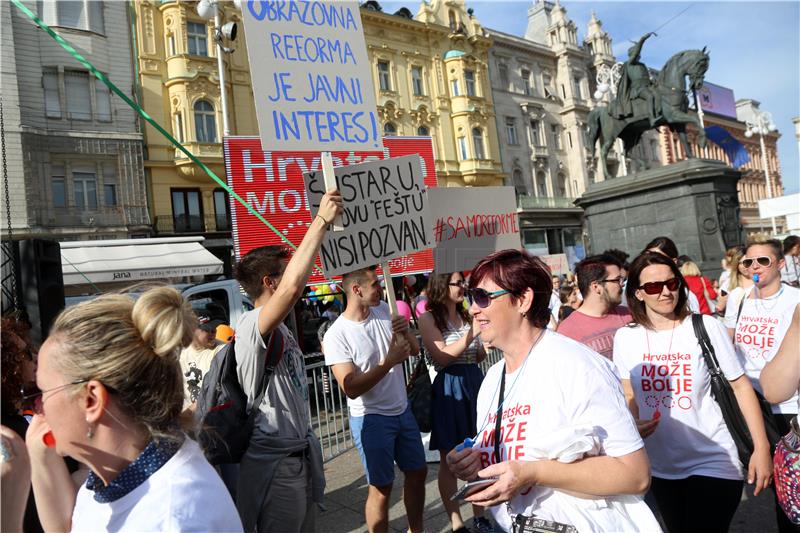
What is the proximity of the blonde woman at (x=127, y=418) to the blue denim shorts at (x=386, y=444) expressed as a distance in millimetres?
2112

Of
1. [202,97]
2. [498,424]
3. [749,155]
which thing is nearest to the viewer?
[498,424]

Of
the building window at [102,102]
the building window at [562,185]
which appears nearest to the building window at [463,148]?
the building window at [562,185]

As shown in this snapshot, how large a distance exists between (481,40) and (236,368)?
35.6m

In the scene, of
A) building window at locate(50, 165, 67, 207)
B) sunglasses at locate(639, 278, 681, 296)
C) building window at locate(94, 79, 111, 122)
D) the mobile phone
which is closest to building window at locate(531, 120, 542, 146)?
building window at locate(94, 79, 111, 122)

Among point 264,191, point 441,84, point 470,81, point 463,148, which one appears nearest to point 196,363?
point 264,191

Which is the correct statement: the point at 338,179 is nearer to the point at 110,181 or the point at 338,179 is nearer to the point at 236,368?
the point at 236,368

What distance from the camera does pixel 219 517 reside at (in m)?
1.29

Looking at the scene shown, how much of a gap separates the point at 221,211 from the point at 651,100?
17.7m

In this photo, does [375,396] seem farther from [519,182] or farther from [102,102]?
[519,182]

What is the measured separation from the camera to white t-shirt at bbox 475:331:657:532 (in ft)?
5.54

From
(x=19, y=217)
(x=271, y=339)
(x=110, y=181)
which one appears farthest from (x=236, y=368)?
(x=110, y=181)

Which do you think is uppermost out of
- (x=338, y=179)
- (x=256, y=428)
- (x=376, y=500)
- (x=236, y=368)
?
(x=338, y=179)

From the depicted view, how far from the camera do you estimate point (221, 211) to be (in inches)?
976

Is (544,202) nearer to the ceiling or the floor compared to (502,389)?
nearer to the ceiling
